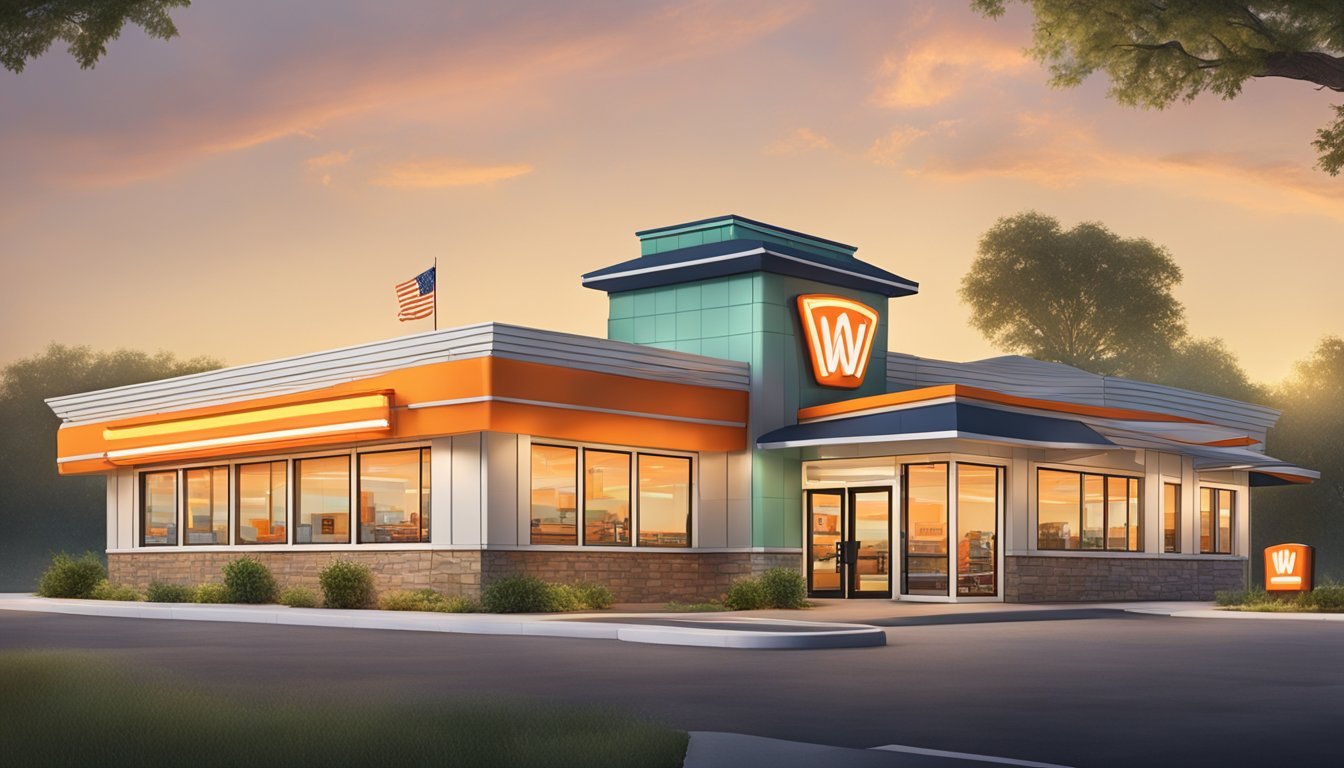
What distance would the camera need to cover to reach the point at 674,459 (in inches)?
1196

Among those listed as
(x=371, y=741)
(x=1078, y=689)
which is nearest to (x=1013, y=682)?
(x=1078, y=689)

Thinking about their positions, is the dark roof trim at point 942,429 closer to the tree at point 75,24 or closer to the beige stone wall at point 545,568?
the beige stone wall at point 545,568

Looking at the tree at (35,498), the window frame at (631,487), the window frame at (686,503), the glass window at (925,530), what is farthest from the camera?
the tree at (35,498)

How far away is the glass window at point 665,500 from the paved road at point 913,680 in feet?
27.5

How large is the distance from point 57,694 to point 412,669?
13.2 ft

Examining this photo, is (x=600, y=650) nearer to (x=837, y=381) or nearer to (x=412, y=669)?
(x=412, y=669)

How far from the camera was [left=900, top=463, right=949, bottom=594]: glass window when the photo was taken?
99.2 ft

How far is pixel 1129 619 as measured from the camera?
27.5 m

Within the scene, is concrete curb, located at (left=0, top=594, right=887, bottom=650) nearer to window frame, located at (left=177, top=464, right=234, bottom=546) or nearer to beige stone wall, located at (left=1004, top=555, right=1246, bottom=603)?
window frame, located at (left=177, top=464, right=234, bottom=546)

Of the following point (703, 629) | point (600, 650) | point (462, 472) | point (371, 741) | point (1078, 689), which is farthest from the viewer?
point (462, 472)

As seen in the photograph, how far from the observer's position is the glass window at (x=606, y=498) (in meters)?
28.7

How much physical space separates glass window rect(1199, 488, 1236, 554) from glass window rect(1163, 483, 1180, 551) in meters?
1.43

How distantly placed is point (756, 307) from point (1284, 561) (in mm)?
11968

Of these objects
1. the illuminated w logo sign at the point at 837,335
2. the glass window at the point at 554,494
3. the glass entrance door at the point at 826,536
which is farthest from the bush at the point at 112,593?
the illuminated w logo sign at the point at 837,335
